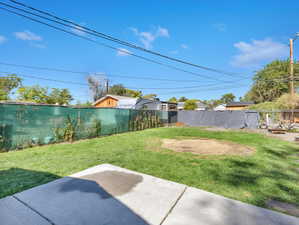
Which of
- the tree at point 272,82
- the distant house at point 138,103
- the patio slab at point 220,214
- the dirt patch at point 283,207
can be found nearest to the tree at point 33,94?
the distant house at point 138,103

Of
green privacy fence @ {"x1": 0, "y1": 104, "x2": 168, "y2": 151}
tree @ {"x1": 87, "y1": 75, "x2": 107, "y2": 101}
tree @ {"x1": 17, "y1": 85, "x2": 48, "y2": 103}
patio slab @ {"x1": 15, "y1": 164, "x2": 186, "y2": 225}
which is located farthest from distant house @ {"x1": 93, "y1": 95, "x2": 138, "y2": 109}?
patio slab @ {"x1": 15, "y1": 164, "x2": 186, "y2": 225}

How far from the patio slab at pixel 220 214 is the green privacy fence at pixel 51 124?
17.3 feet

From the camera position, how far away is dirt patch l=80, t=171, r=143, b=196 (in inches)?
75.4

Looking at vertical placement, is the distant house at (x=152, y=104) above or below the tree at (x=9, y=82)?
below

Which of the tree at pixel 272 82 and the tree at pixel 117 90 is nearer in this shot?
the tree at pixel 272 82

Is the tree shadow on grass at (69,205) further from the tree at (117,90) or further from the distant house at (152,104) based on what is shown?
the tree at (117,90)

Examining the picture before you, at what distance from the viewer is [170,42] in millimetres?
9875

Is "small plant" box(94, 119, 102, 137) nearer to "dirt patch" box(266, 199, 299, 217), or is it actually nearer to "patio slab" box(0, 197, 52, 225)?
"patio slab" box(0, 197, 52, 225)

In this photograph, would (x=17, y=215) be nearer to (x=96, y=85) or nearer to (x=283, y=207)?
(x=283, y=207)

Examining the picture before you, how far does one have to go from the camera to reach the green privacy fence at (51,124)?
4.21 m

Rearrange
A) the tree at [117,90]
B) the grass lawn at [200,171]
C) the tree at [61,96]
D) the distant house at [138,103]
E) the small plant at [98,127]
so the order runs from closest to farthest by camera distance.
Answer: the grass lawn at [200,171] < the small plant at [98,127] < the distant house at [138,103] < the tree at [61,96] < the tree at [117,90]

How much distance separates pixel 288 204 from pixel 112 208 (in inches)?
87.6

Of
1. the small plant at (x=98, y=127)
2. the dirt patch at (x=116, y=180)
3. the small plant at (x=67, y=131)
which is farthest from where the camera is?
the small plant at (x=98, y=127)

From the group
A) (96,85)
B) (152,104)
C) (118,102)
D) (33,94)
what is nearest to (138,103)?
(152,104)
